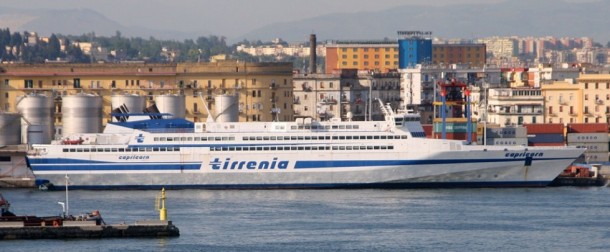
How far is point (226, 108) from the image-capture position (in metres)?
78.9

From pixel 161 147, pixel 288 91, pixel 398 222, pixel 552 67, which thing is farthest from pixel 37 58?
pixel 398 222

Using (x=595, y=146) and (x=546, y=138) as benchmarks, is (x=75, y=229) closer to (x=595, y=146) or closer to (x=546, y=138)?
(x=546, y=138)

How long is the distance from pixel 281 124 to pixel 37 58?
116351 mm

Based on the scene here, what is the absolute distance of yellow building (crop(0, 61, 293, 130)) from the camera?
276 feet

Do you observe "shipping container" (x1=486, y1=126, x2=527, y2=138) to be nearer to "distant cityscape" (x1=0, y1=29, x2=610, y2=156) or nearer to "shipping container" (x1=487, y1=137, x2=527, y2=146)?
"shipping container" (x1=487, y1=137, x2=527, y2=146)

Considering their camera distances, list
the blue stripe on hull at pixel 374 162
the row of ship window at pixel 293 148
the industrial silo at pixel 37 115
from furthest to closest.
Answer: the industrial silo at pixel 37 115, the row of ship window at pixel 293 148, the blue stripe on hull at pixel 374 162

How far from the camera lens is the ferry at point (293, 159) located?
66.6 metres

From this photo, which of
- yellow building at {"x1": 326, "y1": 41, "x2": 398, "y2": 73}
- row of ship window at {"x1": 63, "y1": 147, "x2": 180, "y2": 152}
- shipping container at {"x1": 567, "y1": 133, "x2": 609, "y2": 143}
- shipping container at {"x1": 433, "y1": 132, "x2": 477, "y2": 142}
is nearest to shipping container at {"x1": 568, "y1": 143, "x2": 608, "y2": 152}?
shipping container at {"x1": 567, "y1": 133, "x2": 609, "y2": 143}

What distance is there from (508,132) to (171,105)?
1549 centimetres

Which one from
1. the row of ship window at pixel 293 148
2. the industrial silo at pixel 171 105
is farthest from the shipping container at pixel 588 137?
the industrial silo at pixel 171 105

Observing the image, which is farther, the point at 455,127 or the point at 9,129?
the point at 455,127

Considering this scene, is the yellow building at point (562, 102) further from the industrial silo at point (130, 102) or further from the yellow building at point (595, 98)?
the industrial silo at point (130, 102)

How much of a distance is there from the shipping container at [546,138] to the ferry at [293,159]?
34.9ft

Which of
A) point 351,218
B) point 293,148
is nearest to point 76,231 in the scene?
point 351,218
